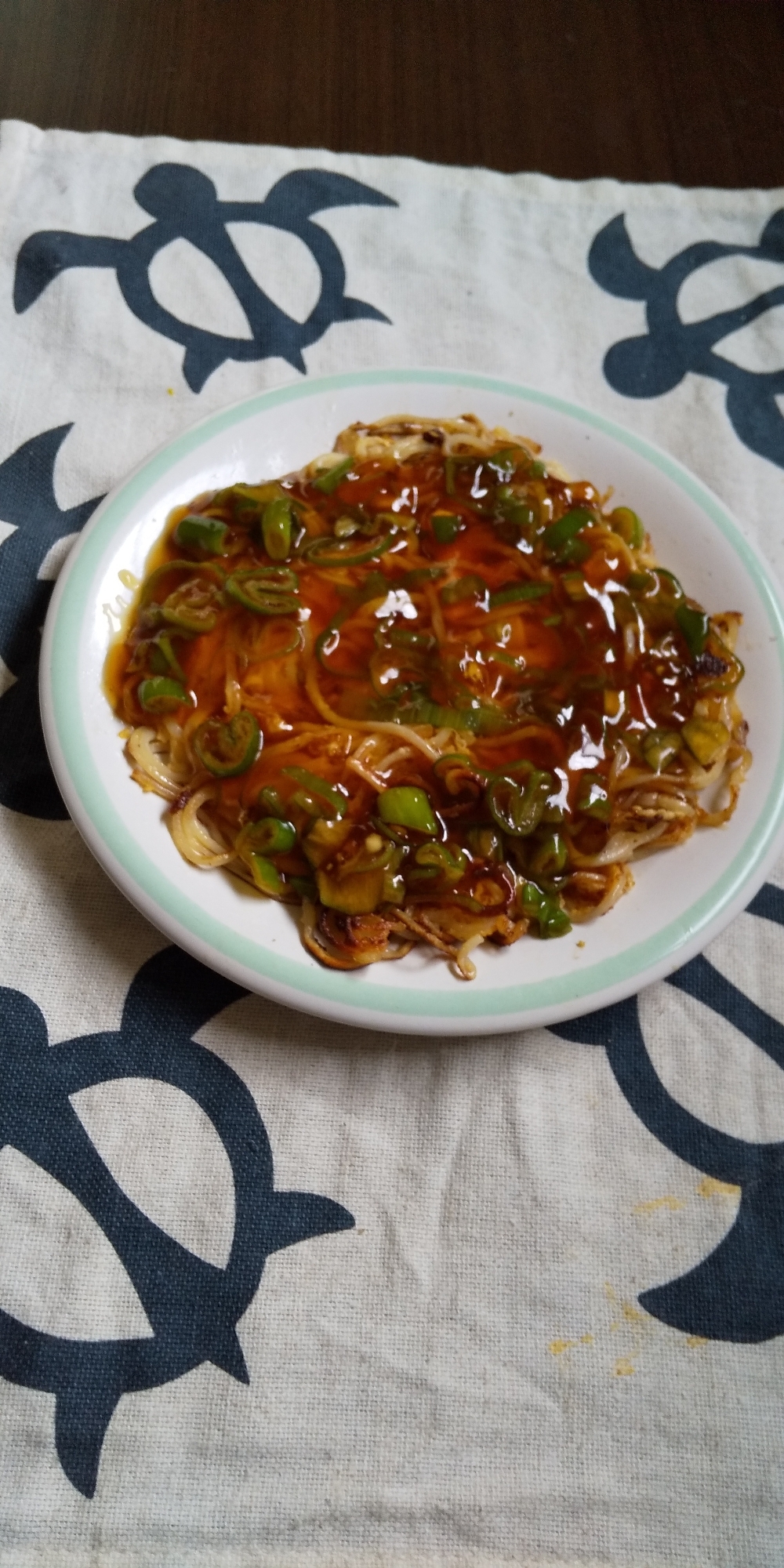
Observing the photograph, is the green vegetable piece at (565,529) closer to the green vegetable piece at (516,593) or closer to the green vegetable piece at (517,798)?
the green vegetable piece at (516,593)

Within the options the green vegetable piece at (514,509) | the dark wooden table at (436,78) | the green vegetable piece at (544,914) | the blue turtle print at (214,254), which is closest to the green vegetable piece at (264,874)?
the green vegetable piece at (544,914)

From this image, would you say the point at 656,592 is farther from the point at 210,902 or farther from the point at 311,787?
the point at 210,902

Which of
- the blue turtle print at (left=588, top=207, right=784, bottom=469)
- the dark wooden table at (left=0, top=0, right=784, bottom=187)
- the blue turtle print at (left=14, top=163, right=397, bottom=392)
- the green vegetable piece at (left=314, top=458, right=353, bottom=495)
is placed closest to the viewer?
the green vegetable piece at (left=314, top=458, right=353, bottom=495)

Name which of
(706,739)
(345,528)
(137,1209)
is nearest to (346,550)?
(345,528)

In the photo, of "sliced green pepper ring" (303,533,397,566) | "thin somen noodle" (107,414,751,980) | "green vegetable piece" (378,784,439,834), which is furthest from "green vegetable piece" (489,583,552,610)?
"green vegetable piece" (378,784,439,834)

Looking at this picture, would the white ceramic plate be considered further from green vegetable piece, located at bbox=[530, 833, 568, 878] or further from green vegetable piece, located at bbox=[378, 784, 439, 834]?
green vegetable piece, located at bbox=[378, 784, 439, 834]

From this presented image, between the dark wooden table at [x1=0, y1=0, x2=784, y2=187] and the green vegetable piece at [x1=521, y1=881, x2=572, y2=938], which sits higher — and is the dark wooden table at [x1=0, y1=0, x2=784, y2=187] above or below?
above

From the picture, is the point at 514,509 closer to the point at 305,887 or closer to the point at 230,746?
the point at 230,746
